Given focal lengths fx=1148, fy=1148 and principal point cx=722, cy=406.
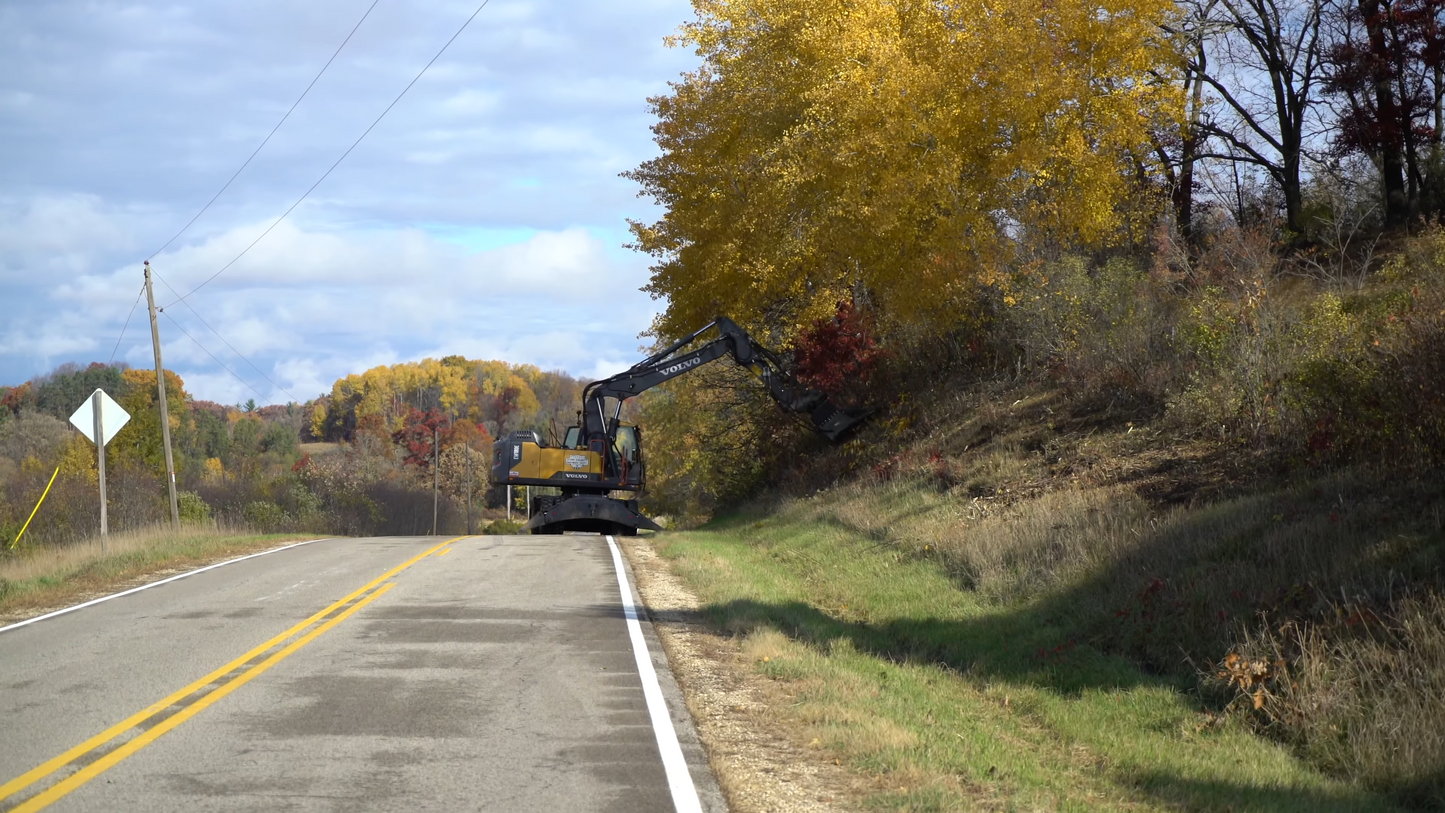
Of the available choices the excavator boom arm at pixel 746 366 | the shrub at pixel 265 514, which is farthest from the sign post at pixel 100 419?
the shrub at pixel 265 514

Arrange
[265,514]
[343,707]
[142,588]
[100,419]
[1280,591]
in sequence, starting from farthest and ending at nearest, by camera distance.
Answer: [265,514], [100,419], [142,588], [1280,591], [343,707]

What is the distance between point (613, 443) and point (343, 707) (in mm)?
22447

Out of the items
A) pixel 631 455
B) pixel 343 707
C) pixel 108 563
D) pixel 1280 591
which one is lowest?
pixel 343 707

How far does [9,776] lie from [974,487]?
1517cm

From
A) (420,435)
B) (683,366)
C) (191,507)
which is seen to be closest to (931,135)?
(683,366)

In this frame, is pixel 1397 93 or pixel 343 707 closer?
pixel 343 707

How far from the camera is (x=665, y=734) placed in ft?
25.7

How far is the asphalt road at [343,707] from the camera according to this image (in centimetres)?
644

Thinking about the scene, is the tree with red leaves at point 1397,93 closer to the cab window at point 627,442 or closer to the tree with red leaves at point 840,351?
the tree with red leaves at point 840,351

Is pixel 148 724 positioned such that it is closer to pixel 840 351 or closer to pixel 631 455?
pixel 840 351

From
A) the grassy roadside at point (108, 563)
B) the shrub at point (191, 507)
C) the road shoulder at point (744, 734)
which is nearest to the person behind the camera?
the road shoulder at point (744, 734)

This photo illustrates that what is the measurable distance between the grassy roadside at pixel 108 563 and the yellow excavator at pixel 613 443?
7.07 m

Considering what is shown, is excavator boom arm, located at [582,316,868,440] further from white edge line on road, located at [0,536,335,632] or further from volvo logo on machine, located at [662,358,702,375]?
white edge line on road, located at [0,536,335,632]

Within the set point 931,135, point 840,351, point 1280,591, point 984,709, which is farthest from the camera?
point 840,351
